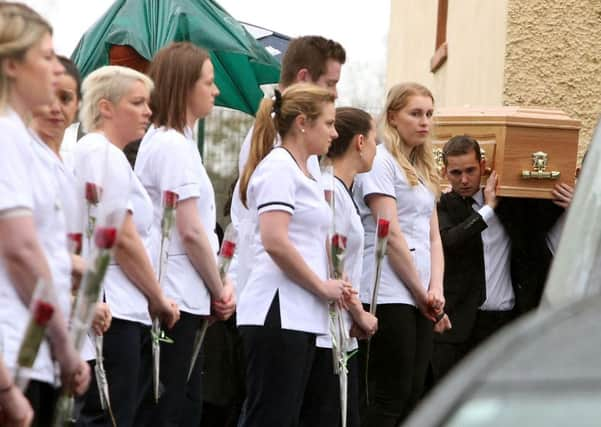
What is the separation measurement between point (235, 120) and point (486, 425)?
22694mm

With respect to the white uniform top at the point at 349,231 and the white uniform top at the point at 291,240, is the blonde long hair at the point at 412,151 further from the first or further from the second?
the white uniform top at the point at 291,240

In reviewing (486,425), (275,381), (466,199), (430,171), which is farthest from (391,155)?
(486,425)

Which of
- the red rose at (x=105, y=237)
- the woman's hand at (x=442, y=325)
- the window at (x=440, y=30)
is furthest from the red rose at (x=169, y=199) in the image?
the window at (x=440, y=30)

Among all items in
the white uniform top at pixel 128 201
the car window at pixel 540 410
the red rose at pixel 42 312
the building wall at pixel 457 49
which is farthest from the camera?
the building wall at pixel 457 49

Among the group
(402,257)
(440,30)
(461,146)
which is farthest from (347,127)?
(440,30)

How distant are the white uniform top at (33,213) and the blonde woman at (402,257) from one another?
3432 mm

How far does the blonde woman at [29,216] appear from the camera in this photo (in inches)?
166

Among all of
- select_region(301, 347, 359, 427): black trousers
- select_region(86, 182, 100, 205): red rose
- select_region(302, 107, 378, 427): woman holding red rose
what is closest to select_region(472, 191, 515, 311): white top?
select_region(302, 107, 378, 427): woman holding red rose

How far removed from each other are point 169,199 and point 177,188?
16cm

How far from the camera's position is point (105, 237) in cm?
403

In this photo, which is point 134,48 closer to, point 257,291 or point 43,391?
point 257,291

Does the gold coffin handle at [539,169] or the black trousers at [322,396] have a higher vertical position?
the gold coffin handle at [539,169]

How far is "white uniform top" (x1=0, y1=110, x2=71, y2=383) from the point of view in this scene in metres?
4.21

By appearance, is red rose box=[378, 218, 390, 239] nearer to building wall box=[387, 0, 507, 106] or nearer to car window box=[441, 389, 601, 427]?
building wall box=[387, 0, 507, 106]
